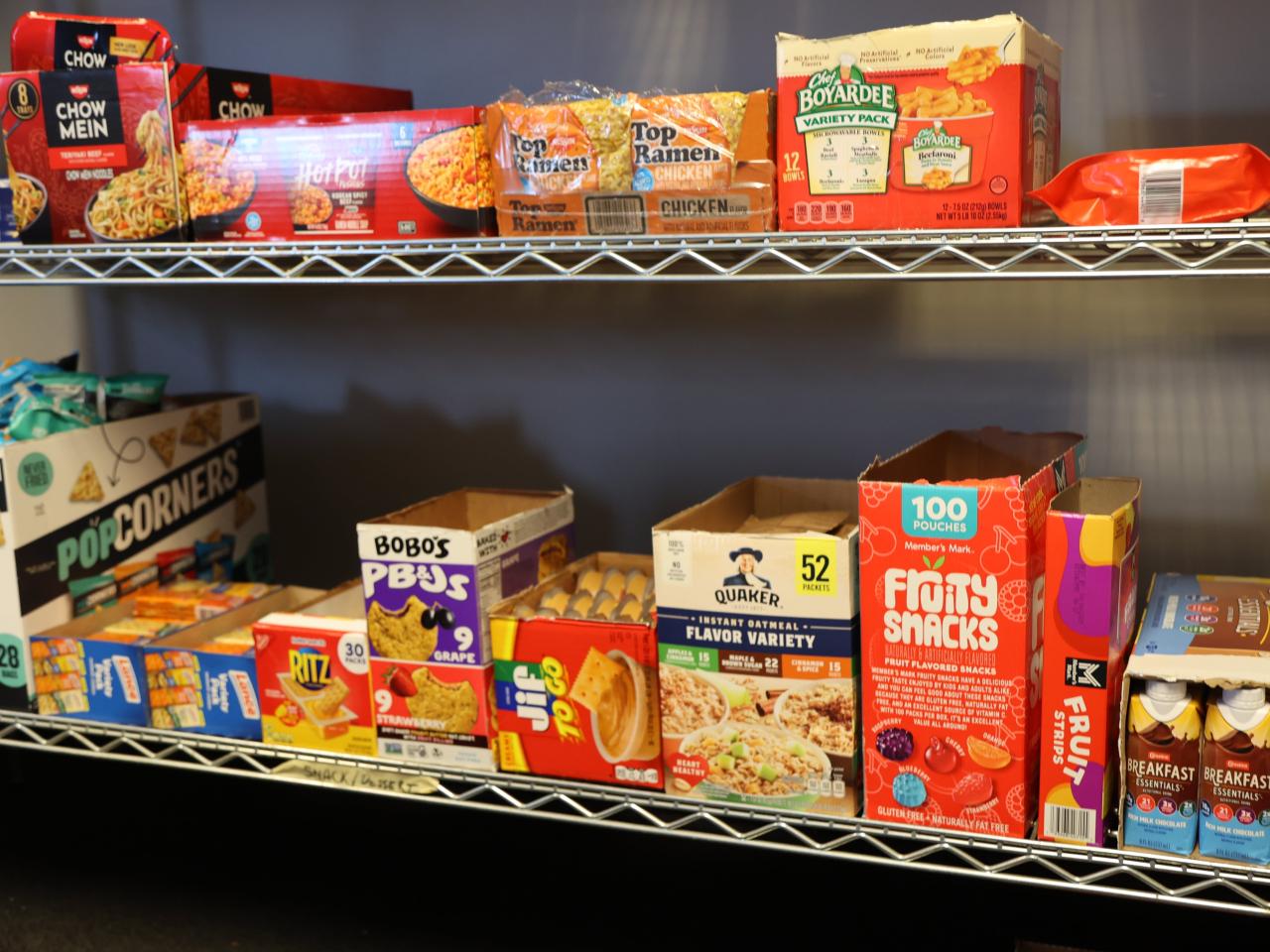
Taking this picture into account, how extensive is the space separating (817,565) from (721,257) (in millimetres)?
495

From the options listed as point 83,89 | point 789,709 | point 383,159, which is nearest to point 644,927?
point 789,709

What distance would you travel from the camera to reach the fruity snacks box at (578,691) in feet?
5.25

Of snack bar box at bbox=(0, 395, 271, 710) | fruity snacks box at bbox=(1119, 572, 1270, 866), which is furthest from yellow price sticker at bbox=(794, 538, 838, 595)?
snack bar box at bbox=(0, 395, 271, 710)

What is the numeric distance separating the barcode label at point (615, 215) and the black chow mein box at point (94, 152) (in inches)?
24.5

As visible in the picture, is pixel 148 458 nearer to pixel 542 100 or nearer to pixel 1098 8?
pixel 542 100

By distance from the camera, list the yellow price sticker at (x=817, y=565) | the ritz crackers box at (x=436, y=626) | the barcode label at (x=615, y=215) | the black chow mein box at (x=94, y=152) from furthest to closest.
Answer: the black chow mein box at (x=94, y=152) → the ritz crackers box at (x=436, y=626) → the barcode label at (x=615, y=215) → the yellow price sticker at (x=817, y=565)

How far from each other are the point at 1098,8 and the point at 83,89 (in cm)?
140

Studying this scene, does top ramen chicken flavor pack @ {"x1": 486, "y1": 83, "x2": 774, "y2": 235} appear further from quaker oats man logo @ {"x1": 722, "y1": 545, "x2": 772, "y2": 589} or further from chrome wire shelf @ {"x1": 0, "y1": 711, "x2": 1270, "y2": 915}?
chrome wire shelf @ {"x1": 0, "y1": 711, "x2": 1270, "y2": 915}

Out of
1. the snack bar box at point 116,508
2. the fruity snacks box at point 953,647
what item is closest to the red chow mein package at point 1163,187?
the fruity snacks box at point 953,647

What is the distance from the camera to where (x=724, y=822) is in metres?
1.63

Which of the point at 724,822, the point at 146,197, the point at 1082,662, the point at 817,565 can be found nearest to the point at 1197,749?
the point at 1082,662

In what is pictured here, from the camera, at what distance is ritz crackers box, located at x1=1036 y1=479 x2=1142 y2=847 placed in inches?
53.2

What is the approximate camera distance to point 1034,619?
1417 mm

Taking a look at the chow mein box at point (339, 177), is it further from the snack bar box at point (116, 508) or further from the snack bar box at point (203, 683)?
the snack bar box at point (203, 683)
